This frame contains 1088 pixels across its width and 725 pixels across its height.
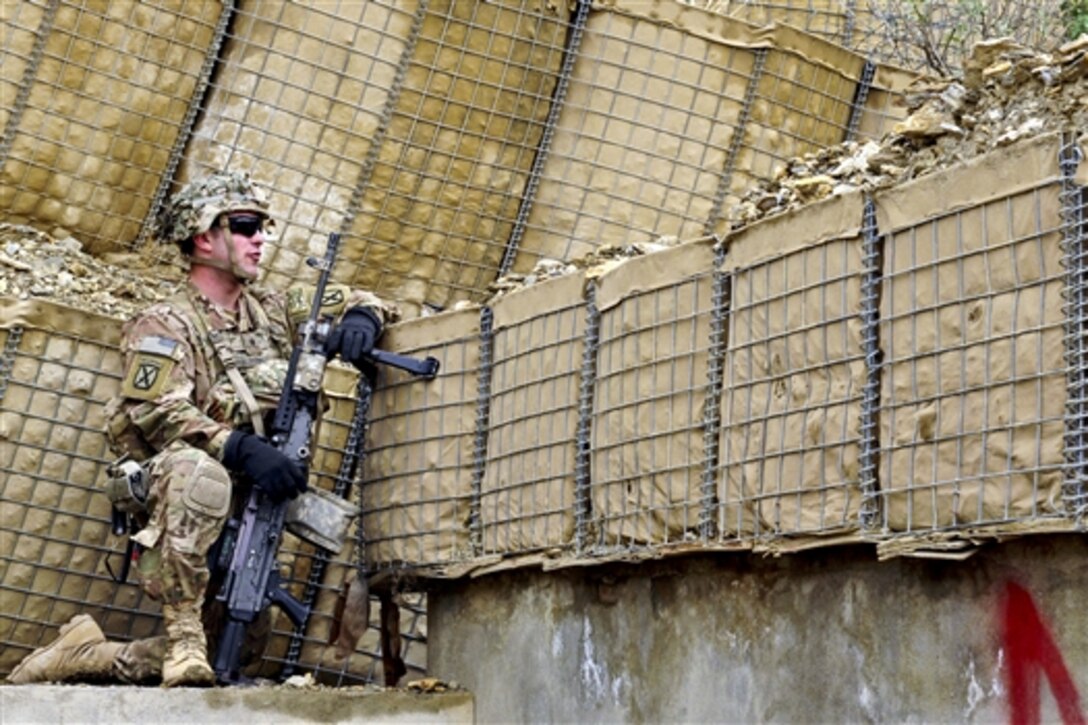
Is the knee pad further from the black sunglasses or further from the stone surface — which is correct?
the stone surface

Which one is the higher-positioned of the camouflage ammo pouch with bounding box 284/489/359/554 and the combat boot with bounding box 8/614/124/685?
the camouflage ammo pouch with bounding box 284/489/359/554

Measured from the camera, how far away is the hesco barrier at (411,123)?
8148 millimetres

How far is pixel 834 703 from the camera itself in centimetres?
487

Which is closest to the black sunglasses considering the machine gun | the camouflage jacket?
the camouflage jacket

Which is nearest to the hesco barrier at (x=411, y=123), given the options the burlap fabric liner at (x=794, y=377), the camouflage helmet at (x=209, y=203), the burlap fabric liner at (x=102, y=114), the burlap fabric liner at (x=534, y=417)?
the burlap fabric liner at (x=102, y=114)

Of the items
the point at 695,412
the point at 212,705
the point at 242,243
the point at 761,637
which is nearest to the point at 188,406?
the point at 242,243

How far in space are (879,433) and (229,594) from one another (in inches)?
106

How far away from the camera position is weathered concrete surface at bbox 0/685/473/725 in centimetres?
595

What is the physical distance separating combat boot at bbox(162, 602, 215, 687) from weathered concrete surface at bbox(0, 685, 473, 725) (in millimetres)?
127

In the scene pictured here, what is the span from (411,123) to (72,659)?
9.14ft

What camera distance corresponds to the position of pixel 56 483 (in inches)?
278

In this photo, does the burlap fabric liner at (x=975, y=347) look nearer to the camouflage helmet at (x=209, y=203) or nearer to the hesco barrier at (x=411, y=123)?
the camouflage helmet at (x=209, y=203)

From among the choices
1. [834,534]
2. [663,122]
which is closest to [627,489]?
[834,534]

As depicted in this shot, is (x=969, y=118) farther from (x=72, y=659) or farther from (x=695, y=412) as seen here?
(x=72, y=659)
